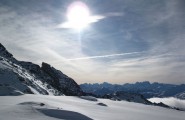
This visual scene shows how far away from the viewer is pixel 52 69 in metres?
168

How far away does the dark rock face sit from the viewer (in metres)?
156

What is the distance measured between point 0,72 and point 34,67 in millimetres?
76901

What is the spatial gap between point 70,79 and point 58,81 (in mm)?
17837

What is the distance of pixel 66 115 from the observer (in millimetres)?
11703

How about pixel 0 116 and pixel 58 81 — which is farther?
pixel 58 81

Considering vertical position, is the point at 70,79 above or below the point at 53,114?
above

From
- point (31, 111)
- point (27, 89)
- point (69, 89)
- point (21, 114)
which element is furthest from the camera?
point (69, 89)

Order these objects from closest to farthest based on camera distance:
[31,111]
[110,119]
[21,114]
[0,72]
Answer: [21,114] < [31,111] < [110,119] < [0,72]

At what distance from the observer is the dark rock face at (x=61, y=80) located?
155725 millimetres

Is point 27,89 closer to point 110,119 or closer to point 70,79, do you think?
point 110,119

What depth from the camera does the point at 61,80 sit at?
164m

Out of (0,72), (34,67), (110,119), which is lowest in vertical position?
(110,119)

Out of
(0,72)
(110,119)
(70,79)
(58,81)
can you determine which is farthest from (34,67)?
(110,119)

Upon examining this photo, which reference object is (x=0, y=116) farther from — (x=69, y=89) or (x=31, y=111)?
(x=69, y=89)
